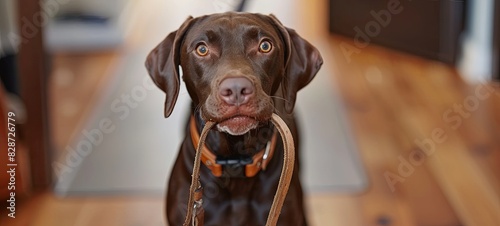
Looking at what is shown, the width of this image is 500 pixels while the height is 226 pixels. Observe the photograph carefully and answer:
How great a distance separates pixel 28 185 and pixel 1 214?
0.29 meters

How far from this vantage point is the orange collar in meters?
2.26

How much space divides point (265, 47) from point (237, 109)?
218mm

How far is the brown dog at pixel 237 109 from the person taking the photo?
6.67ft

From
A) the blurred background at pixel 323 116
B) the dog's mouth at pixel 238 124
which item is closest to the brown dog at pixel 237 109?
the dog's mouth at pixel 238 124

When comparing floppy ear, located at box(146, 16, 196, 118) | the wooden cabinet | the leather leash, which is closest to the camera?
the leather leash

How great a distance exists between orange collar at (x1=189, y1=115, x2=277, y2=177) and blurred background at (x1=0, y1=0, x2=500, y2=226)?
77cm

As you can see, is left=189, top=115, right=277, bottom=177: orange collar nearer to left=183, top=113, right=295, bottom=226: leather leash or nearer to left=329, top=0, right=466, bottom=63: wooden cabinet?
left=183, top=113, right=295, bottom=226: leather leash

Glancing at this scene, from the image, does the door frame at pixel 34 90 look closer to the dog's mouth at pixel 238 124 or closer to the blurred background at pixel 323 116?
the blurred background at pixel 323 116

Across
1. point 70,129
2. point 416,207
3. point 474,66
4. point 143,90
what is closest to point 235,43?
point 416,207

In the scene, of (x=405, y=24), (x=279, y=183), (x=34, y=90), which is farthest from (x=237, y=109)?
(x=405, y=24)

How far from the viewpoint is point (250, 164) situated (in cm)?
225

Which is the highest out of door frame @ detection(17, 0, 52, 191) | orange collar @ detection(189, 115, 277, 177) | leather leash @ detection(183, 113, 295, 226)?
leather leash @ detection(183, 113, 295, 226)

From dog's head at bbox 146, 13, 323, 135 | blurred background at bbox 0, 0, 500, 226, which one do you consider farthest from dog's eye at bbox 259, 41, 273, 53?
blurred background at bbox 0, 0, 500, 226

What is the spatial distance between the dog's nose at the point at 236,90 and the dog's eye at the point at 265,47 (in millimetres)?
182
